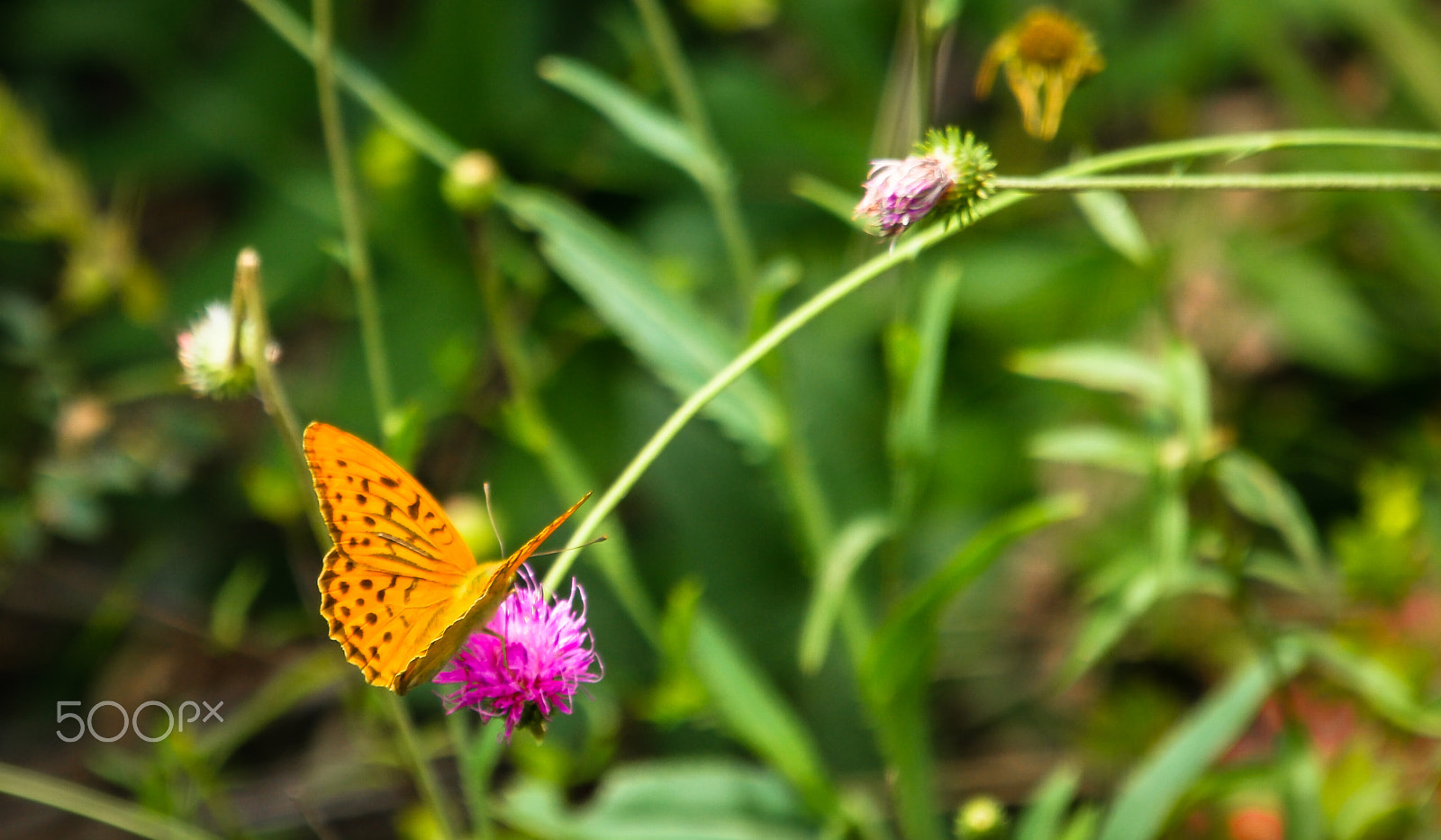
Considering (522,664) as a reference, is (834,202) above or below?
above

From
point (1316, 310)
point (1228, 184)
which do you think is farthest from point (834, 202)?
point (1316, 310)

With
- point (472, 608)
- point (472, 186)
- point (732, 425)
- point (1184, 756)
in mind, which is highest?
point (472, 186)

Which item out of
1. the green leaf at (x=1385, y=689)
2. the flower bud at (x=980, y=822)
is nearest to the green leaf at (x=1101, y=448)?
the green leaf at (x=1385, y=689)

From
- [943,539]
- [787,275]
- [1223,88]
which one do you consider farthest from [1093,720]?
[1223,88]

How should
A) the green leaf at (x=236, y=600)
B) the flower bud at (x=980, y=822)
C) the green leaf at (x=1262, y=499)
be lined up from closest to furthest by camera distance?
the flower bud at (x=980, y=822), the green leaf at (x=1262, y=499), the green leaf at (x=236, y=600)

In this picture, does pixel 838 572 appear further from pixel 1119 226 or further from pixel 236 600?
pixel 236 600

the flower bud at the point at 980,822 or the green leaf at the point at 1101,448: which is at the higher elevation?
the green leaf at the point at 1101,448

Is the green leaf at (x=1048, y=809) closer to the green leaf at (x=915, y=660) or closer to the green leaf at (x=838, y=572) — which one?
the green leaf at (x=915, y=660)
